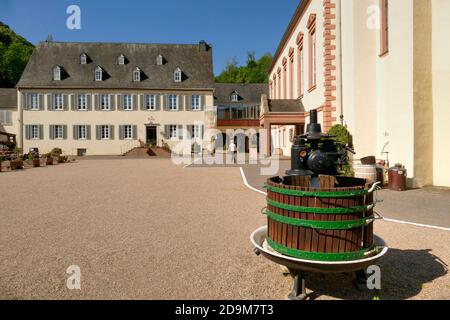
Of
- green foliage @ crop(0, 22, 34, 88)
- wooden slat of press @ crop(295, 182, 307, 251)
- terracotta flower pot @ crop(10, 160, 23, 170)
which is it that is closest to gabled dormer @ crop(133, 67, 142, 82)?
terracotta flower pot @ crop(10, 160, 23, 170)

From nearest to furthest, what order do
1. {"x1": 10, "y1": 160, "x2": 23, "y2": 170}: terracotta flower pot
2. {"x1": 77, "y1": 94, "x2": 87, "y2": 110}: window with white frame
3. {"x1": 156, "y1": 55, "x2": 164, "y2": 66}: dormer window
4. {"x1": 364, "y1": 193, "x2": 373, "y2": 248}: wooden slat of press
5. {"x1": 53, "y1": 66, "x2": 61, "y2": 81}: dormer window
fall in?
{"x1": 364, "y1": 193, "x2": 373, "y2": 248}: wooden slat of press, {"x1": 10, "y1": 160, "x2": 23, "y2": 170}: terracotta flower pot, {"x1": 77, "y1": 94, "x2": 87, "y2": 110}: window with white frame, {"x1": 53, "y1": 66, "x2": 61, "y2": 81}: dormer window, {"x1": 156, "y1": 55, "x2": 164, "y2": 66}: dormer window

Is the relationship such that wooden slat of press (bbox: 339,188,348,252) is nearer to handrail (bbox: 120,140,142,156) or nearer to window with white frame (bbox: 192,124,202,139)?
window with white frame (bbox: 192,124,202,139)

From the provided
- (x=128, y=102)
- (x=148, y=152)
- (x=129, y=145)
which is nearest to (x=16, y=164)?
(x=148, y=152)

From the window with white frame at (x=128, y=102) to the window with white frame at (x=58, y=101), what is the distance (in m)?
6.47

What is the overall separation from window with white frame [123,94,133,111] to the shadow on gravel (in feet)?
122

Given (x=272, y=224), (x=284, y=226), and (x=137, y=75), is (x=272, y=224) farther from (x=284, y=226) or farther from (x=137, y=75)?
(x=137, y=75)

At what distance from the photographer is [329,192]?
3.54 metres

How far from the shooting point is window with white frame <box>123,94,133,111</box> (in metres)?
39.2

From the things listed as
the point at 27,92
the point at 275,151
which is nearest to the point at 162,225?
the point at 275,151

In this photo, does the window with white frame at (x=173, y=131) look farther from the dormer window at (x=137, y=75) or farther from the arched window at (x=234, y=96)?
the arched window at (x=234, y=96)

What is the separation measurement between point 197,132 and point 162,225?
109 ft

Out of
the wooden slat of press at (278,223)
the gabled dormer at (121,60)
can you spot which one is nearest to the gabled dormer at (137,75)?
the gabled dormer at (121,60)

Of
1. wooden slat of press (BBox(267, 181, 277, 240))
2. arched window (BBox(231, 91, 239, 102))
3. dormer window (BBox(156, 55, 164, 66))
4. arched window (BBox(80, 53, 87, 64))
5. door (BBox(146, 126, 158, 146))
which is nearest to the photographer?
wooden slat of press (BBox(267, 181, 277, 240))
